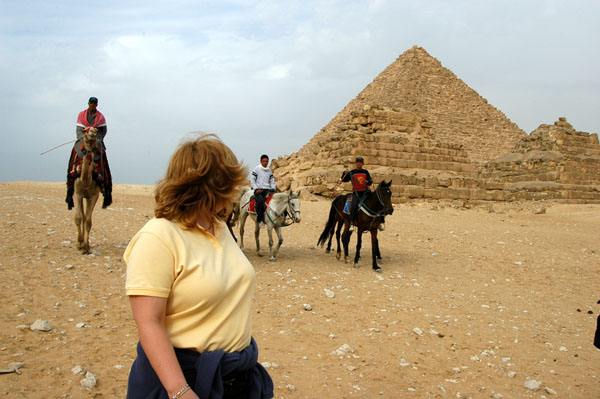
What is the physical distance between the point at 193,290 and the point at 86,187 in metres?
6.56

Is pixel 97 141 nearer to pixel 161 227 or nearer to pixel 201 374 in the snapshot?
pixel 161 227

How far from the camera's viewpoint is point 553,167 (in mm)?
33625

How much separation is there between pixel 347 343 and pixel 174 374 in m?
3.36

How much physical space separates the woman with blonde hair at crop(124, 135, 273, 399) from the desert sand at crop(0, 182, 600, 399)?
1.99 m

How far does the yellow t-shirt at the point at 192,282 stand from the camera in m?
1.67

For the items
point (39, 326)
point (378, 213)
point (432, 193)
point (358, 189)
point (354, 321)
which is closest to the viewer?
point (39, 326)

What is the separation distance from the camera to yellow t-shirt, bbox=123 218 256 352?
1.67 m

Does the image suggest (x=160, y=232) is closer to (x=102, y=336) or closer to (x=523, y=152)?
(x=102, y=336)

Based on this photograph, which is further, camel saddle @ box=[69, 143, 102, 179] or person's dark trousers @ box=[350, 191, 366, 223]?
person's dark trousers @ box=[350, 191, 366, 223]

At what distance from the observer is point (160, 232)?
173 cm

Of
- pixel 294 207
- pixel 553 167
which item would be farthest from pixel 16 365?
pixel 553 167

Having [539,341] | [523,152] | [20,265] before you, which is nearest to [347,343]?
[539,341]

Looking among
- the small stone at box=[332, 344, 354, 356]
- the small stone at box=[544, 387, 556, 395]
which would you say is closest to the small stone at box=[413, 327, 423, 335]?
the small stone at box=[332, 344, 354, 356]

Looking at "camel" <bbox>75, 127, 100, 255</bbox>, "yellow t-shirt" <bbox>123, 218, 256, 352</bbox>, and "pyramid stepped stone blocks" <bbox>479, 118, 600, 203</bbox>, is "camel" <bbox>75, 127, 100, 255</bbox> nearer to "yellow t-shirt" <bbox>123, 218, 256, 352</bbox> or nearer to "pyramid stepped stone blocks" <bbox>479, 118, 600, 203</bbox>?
"yellow t-shirt" <bbox>123, 218, 256, 352</bbox>
